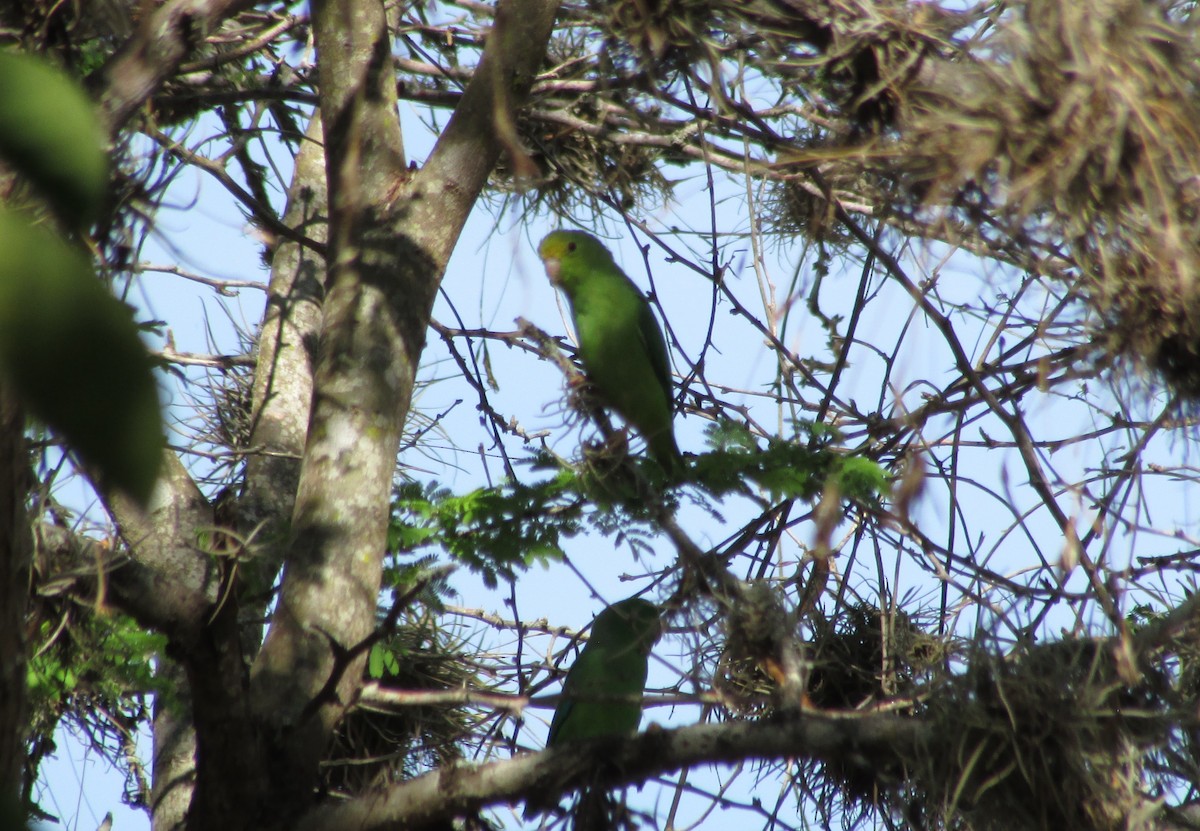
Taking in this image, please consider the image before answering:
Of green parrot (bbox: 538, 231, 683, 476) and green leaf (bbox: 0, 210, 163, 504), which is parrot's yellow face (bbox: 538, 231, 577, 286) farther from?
green leaf (bbox: 0, 210, 163, 504)

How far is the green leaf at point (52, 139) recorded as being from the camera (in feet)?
1.15

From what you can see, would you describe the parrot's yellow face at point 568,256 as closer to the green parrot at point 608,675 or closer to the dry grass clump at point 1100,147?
the green parrot at point 608,675

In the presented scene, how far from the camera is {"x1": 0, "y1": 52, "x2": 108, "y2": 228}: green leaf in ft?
1.15

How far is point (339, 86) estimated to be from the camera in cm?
348

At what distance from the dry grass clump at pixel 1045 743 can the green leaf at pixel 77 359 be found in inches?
98.8

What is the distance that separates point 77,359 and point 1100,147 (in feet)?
8.51

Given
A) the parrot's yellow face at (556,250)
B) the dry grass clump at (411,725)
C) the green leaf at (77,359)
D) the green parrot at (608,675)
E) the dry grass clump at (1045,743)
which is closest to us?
the green leaf at (77,359)

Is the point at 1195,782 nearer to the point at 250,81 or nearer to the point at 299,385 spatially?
the point at 299,385

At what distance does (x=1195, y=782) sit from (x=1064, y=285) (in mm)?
1282

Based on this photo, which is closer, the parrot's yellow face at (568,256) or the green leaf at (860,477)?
the green leaf at (860,477)

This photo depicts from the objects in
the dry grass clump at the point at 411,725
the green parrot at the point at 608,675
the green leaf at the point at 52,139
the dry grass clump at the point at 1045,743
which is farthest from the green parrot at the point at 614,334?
the green leaf at the point at 52,139

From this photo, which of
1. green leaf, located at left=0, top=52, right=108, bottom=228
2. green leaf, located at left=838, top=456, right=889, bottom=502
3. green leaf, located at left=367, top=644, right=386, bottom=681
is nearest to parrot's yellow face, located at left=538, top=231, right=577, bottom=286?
green leaf, located at left=367, top=644, right=386, bottom=681

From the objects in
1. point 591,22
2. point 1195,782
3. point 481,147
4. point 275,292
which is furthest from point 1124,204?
point 275,292

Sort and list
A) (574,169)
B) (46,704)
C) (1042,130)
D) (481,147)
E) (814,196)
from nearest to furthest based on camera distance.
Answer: (1042,130) < (481,147) < (46,704) < (814,196) < (574,169)
